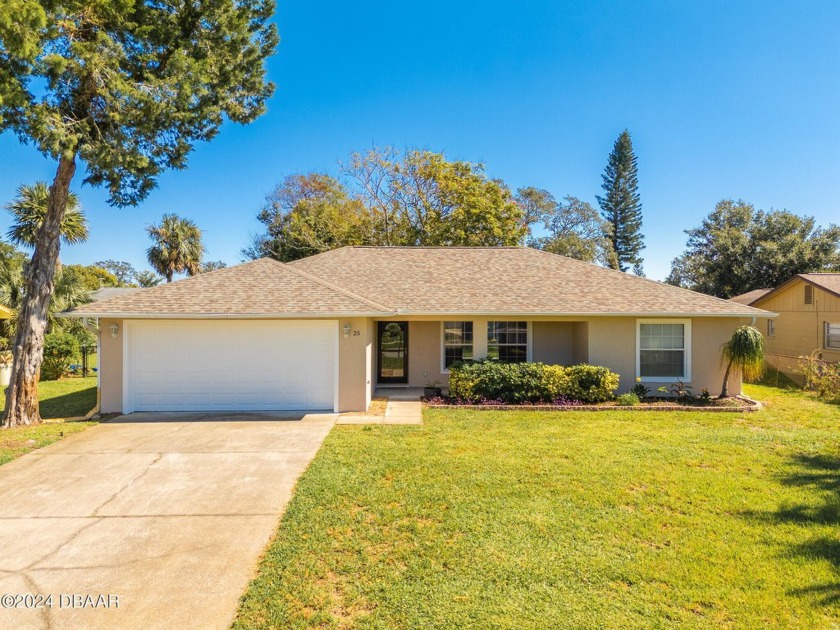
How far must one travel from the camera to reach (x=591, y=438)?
799 centimetres

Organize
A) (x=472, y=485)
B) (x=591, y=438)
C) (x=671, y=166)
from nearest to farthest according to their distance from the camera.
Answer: (x=472, y=485)
(x=591, y=438)
(x=671, y=166)

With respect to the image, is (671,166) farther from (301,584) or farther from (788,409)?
(301,584)

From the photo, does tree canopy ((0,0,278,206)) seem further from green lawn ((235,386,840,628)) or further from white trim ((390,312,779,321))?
green lawn ((235,386,840,628))

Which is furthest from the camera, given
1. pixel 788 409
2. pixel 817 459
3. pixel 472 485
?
pixel 788 409

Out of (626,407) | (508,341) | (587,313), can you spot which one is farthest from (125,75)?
(626,407)

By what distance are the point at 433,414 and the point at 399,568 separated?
242 inches

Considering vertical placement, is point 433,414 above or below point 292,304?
below

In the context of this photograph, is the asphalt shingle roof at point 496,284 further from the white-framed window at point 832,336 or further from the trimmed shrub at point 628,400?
the white-framed window at point 832,336

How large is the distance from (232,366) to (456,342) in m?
6.37

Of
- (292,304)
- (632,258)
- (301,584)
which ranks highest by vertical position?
(632,258)

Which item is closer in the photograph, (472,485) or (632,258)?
(472,485)

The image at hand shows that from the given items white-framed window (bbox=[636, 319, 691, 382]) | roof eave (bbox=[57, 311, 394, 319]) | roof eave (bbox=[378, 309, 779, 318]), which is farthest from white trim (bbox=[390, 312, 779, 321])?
roof eave (bbox=[57, 311, 394, 319])

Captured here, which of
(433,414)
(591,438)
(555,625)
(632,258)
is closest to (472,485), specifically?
(555,625)

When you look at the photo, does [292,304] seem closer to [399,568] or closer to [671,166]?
[399,568]
